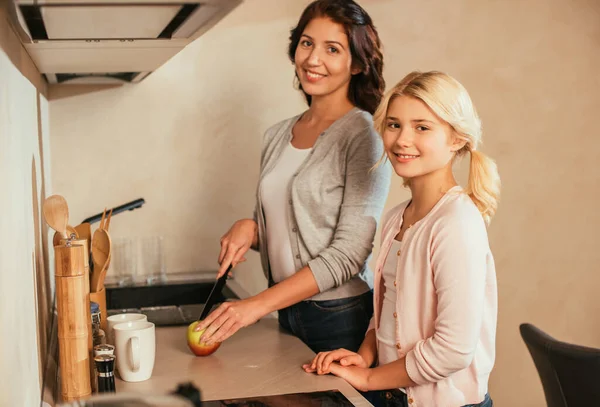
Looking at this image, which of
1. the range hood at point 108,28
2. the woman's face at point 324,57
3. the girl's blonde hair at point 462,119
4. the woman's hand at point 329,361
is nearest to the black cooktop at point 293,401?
the woman's hand at point 329,361

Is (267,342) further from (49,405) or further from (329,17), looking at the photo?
(329,17)

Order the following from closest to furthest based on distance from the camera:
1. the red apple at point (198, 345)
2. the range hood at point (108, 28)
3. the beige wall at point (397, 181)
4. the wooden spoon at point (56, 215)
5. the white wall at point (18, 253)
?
the white wall at point (18, 253), the range hood at point (108, 28), the wooden spoon at point (56, 215), the red apple at point (198, 345), the beige wall at point (397, 181)

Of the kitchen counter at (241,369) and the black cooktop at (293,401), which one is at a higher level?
the kitchen counter at (241,369)

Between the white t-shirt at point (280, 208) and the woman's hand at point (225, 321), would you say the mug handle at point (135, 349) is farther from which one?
the white t-shirt at point (280, 208)

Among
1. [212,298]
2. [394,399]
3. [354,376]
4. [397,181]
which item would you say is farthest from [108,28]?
[397,181]

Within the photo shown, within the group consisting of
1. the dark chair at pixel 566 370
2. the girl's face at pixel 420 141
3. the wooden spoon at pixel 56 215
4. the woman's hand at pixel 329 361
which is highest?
the girl's face at pixel 420 141

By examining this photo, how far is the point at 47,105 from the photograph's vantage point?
2168 millimetres

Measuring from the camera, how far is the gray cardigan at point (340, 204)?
1.61 meters

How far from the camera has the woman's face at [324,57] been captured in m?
1.69

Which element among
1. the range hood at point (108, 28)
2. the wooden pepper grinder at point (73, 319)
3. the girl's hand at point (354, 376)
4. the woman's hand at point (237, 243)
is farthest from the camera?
the woman's hand at point (237, 243)

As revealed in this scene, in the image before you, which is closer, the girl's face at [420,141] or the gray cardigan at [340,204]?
the girl's face at [420,141]

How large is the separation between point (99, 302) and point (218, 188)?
3.39 ft

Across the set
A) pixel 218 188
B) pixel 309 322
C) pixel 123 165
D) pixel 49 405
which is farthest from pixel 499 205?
pixel 49 405

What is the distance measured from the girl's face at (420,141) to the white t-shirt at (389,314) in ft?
0.55
